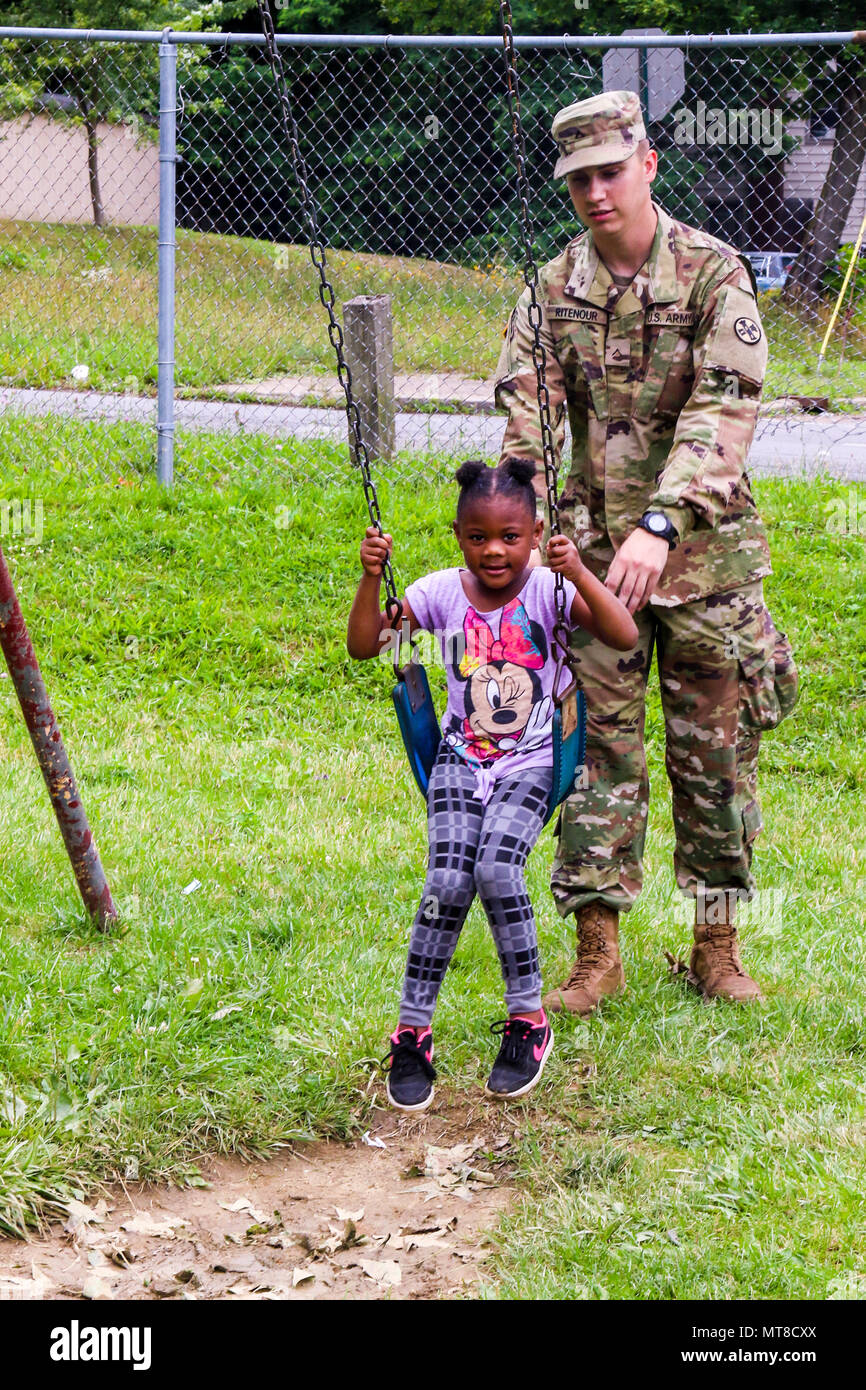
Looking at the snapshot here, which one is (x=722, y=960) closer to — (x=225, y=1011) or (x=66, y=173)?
(x=225, y=1011)

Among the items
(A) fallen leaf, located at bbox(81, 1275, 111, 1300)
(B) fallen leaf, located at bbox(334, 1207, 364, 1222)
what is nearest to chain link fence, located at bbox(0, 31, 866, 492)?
(B) fallen leaf, located at bbox(334, 1207, 364, 1222)

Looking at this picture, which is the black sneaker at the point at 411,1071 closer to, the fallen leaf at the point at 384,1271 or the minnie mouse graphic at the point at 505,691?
the fallen leaf at the point at 384,1271

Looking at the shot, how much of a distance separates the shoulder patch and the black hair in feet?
2.05

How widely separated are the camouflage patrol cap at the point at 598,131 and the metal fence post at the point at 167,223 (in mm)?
3963

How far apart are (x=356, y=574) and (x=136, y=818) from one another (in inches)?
100

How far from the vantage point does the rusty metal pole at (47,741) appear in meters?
3.90

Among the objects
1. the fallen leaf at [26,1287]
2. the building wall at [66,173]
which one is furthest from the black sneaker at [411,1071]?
the building wall at [66,173]

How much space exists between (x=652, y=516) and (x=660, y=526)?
36mm

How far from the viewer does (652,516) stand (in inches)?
133

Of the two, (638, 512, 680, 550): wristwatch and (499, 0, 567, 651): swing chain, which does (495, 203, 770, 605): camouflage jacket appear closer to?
(638, 512, 680, 550): wristwatch

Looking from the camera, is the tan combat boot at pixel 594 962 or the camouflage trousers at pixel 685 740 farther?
the tan combat boot at pixel 594 962

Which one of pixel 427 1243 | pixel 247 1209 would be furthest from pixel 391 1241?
pixel 247 1209

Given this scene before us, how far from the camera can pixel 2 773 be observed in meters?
5.57

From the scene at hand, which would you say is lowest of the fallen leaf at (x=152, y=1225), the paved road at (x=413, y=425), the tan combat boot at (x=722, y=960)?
the fallen leaf at (x=152, y=1225)
